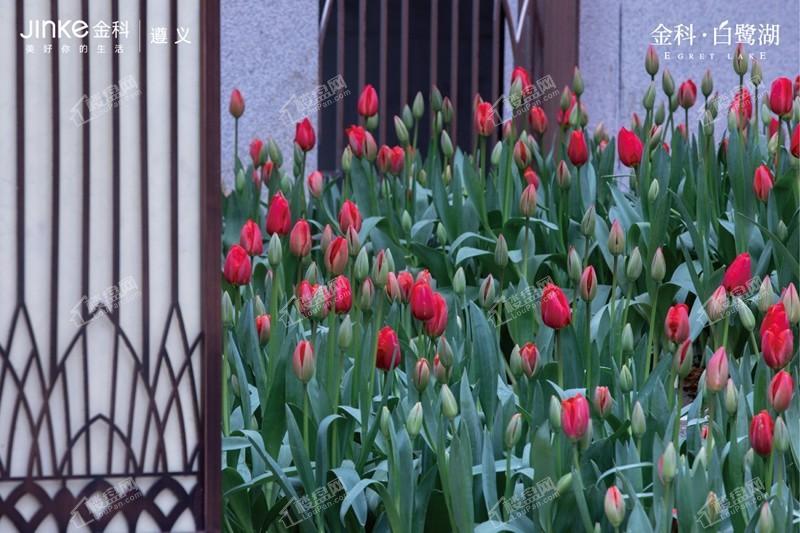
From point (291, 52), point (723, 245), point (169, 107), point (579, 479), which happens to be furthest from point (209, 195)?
point (291, 52)

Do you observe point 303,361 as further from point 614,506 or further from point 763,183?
point 763,183

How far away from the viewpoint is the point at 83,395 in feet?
4.48

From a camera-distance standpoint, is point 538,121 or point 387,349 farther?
point 538,121

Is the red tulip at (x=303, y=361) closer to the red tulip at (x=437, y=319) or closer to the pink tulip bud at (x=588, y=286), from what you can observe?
the red tulip at (x=437, y=319)

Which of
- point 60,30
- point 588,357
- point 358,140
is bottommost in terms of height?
point 588,357

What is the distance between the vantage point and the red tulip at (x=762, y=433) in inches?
60.3

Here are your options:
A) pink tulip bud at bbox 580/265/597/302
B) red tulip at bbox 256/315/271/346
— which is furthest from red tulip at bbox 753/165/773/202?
red tulip at bbox 256/315/271/346

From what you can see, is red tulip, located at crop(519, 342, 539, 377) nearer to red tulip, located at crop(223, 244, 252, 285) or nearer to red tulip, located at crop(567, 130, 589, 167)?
red tulip, located at crop(223, 244, 252, 285)

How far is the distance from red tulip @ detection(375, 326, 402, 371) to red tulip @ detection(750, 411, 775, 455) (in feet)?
1.68

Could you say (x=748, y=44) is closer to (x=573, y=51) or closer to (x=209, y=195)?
(x=573, y=51)

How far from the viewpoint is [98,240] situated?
1350 mm

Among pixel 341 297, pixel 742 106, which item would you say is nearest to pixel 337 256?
pixel 341 297

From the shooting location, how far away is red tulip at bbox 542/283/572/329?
1.79 meters

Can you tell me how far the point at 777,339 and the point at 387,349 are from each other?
0.53 m
